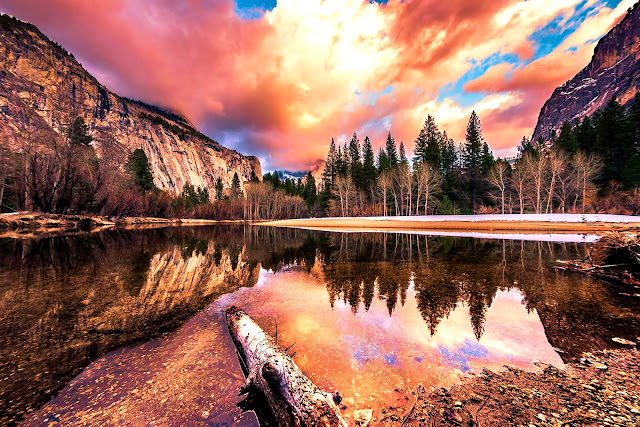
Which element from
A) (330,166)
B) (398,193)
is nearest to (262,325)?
(398,193)

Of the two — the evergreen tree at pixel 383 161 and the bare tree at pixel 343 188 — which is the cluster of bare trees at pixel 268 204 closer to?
the bare tree at pixel 343 188

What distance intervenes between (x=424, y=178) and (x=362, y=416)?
50838mm

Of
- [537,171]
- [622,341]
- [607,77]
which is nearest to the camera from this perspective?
[622,341]

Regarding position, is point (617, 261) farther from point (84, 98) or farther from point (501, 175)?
point (84, 98)

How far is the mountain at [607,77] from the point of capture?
108213mm

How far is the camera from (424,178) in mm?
47625

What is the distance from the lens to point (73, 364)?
147 inches

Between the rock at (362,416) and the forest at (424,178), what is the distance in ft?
150

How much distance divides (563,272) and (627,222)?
90.4 feet

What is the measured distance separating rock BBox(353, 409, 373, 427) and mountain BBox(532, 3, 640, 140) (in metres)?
162

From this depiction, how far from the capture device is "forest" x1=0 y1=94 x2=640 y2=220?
32031 mm

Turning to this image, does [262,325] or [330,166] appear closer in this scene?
[262,325]

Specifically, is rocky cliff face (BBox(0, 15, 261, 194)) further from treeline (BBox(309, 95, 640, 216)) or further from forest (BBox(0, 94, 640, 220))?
treeline (BBox(309, 95, 640, 216))

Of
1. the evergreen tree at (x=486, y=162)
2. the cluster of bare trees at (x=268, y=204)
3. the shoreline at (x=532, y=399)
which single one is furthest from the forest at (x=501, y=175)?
the shoreline at (x=532, y=399)
